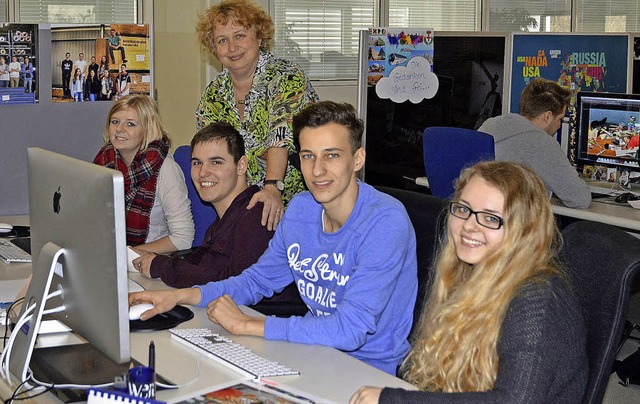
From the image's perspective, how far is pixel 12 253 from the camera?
2764 millimetres

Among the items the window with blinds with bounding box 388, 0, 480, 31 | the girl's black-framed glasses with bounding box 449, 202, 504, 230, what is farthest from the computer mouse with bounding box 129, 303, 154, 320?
the window with blinds with bounding box 388, 0, 480, 31

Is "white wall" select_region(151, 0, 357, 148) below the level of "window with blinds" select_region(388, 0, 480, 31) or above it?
below

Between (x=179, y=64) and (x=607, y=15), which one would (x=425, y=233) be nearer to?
(x=179, y=64)

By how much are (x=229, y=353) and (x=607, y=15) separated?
20.7 ft

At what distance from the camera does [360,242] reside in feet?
6.77

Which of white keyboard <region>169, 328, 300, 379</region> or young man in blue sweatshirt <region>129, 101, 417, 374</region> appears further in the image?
young man in blue sweatshirt <region>129, 101, 417, 374</region>

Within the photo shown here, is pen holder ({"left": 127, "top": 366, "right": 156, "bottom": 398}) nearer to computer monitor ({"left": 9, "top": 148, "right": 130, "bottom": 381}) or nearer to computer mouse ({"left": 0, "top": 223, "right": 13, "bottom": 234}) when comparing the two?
computer monitor ({"left": 9, "top": 148, "right": 130, "bottom": 381})

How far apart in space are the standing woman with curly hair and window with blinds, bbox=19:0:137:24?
228cm

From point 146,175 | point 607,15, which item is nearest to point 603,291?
point 146,175

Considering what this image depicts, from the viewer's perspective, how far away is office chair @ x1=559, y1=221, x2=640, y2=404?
1661 millimetres

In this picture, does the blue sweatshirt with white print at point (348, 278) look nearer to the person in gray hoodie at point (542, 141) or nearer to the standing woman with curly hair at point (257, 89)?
the standing woman with curly hair at point (257, 89)

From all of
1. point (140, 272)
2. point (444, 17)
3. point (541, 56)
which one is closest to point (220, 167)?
point (140, 272)

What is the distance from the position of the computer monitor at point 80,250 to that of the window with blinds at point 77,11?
3.55 meters

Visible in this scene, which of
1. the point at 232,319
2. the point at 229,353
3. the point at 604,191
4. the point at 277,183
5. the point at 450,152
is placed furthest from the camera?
the point at 604,191
